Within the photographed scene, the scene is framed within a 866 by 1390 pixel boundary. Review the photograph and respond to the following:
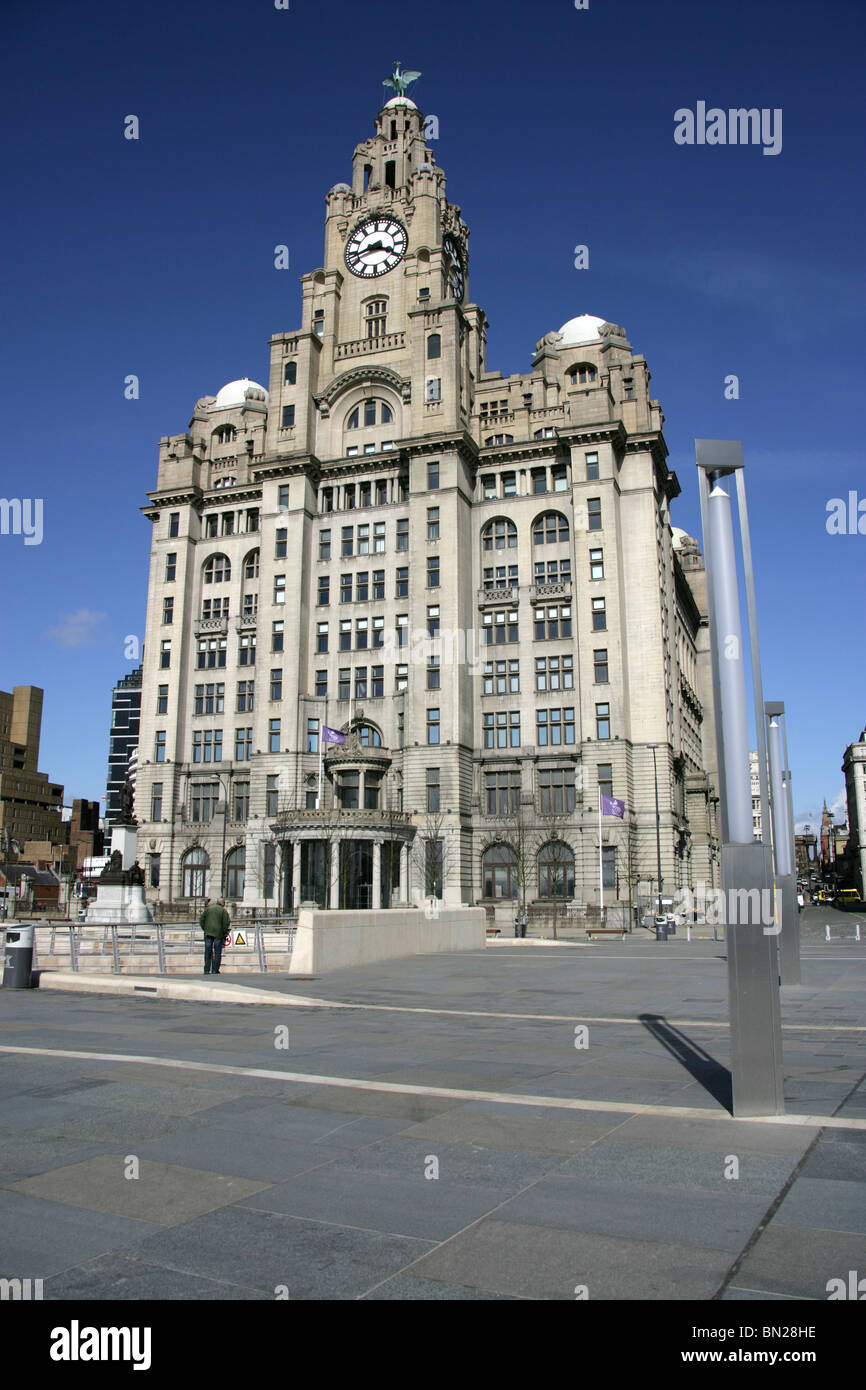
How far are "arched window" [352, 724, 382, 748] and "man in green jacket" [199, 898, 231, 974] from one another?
46.2m

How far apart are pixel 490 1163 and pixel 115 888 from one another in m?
34.8

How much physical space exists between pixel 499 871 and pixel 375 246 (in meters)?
52.9

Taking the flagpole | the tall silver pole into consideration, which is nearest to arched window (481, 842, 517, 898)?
the flagpole

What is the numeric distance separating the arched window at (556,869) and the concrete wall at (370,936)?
1021 inches

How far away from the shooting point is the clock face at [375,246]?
258ft

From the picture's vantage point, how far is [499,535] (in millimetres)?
71688

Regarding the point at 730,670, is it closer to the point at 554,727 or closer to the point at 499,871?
the point at 554,727

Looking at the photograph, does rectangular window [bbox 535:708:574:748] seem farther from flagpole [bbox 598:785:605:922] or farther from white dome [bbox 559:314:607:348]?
white dome [bbox 559:314:607:348]

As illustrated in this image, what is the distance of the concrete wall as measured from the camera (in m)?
25.2

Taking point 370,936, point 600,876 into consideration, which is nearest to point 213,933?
point 370,936

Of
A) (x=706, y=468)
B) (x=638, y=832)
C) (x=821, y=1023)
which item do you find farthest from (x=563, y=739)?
(x=706, y=468)
